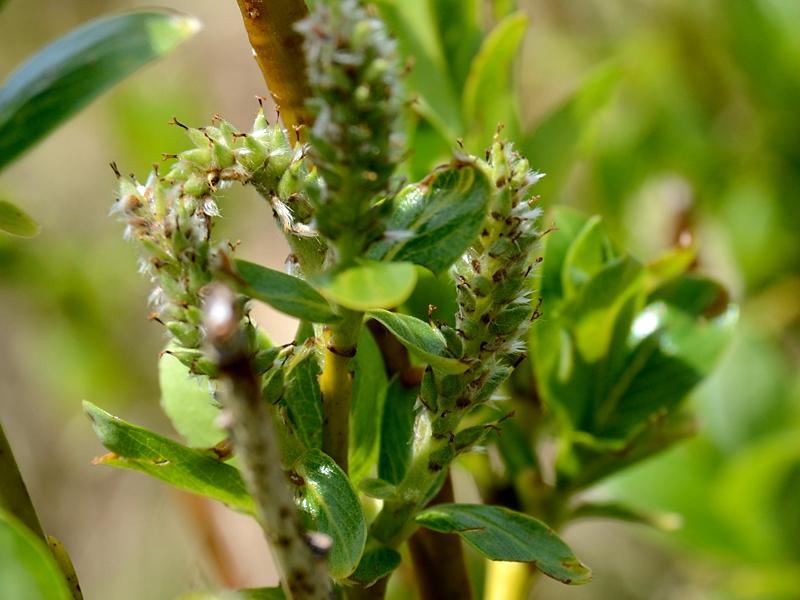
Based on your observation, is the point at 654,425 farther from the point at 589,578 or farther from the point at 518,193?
the point at 518,193

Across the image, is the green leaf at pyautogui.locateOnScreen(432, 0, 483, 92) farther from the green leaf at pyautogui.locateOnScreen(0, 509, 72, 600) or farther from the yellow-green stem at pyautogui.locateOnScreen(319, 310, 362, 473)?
the green leaf at pyautogui.locateOnScreen(0, 509, 72, 600)

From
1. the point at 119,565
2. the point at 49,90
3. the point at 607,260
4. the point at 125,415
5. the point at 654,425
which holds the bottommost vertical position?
the point at 119,565

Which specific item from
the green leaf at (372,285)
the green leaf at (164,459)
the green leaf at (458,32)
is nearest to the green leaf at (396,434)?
the green leaf at (164,459)

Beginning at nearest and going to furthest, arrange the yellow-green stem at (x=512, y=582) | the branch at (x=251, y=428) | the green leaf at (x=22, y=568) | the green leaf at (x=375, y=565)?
the branch at (x=251, y=428) < the green leaf at (x=22, y=568) < the green leaf at (x=375, y=565) < the yellow-green stem at (x=512, y=582)

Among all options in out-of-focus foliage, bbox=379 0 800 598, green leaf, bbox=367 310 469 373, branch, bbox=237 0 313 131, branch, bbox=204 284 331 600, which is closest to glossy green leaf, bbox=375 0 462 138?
out-of-focus foliage, bbox=379 0 800 598

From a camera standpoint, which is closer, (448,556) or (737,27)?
(448,556)

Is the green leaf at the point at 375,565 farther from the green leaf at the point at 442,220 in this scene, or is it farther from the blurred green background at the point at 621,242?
the blurred green background at the point at 621,242

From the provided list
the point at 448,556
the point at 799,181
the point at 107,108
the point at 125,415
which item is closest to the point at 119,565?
the point at 125,415
